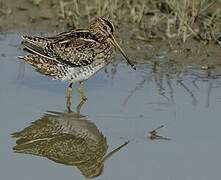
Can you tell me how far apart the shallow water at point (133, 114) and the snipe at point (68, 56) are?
209mm

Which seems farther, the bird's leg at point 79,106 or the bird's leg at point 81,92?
the bird's leg at point 81,92

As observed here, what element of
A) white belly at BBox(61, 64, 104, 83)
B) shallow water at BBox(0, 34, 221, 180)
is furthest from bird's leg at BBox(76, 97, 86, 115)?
white belly at BBox(61, 64, 104, 83)

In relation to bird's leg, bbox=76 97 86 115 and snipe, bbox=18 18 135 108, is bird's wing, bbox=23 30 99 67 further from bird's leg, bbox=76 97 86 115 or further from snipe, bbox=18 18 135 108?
bird's leg, bbox=76 97 86 115

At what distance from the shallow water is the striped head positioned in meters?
0.39

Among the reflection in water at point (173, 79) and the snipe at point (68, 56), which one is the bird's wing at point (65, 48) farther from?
the reflection in water at point (173, 79)

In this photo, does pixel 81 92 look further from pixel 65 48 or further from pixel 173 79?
pixel 173 79

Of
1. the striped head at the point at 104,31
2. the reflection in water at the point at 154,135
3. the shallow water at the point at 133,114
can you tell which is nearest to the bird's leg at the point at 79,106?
the shallow water at the point at 133,114

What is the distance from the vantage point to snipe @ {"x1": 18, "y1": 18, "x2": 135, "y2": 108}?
719cm

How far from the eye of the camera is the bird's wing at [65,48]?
23.6 ft

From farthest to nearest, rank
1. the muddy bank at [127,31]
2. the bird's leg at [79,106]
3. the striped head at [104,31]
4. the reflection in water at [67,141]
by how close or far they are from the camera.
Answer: the muddy bank at [127,31]
the striped head at [104,31]
the bird's leg at [79,106]
the reflection in water at [67,141]

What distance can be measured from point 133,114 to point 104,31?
3.32 ft

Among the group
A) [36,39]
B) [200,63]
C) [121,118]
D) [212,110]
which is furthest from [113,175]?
[200,63]

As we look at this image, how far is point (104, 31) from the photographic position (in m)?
7.40

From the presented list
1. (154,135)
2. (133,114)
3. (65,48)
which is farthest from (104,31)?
(154,135)
